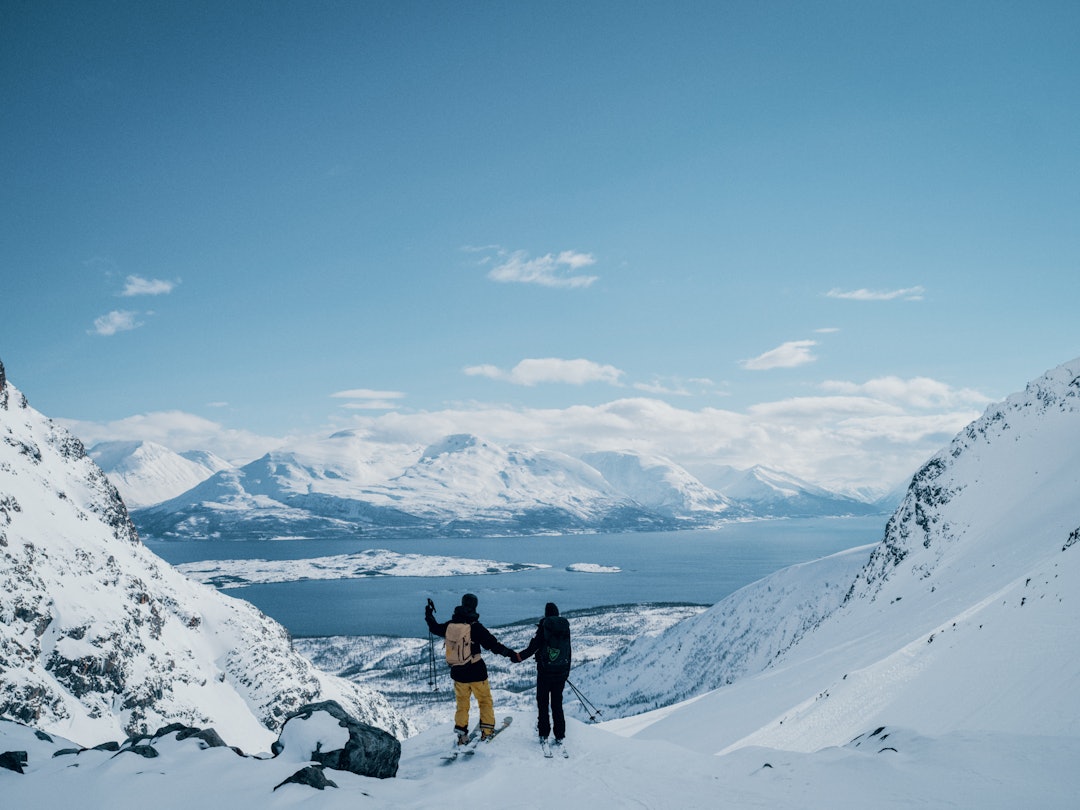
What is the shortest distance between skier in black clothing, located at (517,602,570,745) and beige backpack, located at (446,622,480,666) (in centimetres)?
106

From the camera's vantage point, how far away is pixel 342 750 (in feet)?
33.3

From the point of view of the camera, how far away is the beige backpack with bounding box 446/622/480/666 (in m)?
11.6

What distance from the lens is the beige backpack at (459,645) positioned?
1159 centimetres

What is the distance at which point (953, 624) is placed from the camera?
27.5 metres

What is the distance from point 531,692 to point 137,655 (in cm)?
7646

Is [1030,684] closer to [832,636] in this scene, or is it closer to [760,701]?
[760,701]

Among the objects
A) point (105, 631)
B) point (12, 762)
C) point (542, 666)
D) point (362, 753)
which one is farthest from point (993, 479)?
point (105, 631)

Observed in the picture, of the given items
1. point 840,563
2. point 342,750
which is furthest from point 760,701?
point 840,563

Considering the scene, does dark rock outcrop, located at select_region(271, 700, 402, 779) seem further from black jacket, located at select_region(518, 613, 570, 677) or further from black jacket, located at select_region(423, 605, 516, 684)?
black jacket, located at select_region(518, 613, 570, 677)

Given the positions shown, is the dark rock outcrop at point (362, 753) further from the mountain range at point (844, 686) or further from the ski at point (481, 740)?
the ski at point (481, 740)

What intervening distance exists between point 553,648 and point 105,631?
98.2 m

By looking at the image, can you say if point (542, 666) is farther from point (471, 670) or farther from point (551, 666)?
point (471, 670)

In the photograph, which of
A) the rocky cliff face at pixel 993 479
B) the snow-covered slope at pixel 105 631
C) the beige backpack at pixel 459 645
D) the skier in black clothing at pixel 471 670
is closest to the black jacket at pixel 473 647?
the skier in black clothing at pixel 471 670

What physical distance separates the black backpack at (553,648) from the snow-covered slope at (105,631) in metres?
81.7
